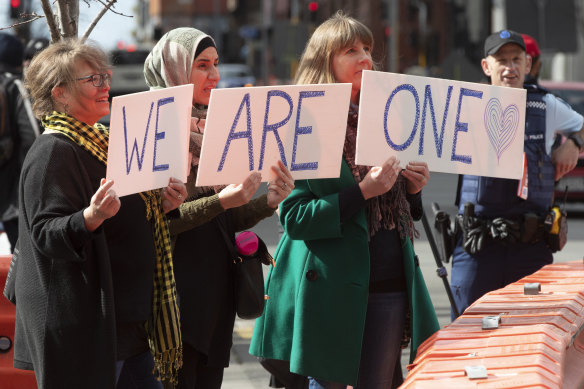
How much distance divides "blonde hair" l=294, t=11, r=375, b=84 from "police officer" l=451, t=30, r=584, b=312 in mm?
1227

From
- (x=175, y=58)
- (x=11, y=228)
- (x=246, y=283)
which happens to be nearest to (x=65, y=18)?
(x=175, y=58)

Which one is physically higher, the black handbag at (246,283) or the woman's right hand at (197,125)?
the woman's right hand at (197,125)

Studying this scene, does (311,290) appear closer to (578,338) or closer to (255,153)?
(255,153)

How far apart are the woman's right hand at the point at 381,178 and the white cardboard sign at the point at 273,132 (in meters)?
0.11

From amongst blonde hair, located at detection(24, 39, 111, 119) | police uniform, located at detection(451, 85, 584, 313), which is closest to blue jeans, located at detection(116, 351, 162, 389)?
blonde hair, located at detection(24, 39, 111, 119)

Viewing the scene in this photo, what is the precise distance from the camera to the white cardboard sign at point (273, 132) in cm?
346

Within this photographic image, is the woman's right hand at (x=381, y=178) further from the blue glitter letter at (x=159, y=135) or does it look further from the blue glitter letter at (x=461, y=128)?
the blue glitter letter at (x=159, y=135)

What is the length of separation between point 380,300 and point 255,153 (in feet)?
2.46

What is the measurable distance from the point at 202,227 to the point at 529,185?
6.09 feet

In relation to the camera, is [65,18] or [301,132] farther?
[65,18]

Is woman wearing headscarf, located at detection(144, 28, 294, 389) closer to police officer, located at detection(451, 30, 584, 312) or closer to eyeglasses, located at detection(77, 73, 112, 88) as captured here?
eyeglasses, located at detection(77, 73, 112, 88)

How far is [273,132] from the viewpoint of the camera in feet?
11.7

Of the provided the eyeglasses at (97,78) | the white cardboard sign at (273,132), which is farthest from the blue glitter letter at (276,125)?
the eyeglasses at (97,78)

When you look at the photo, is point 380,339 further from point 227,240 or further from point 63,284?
point 63,284
